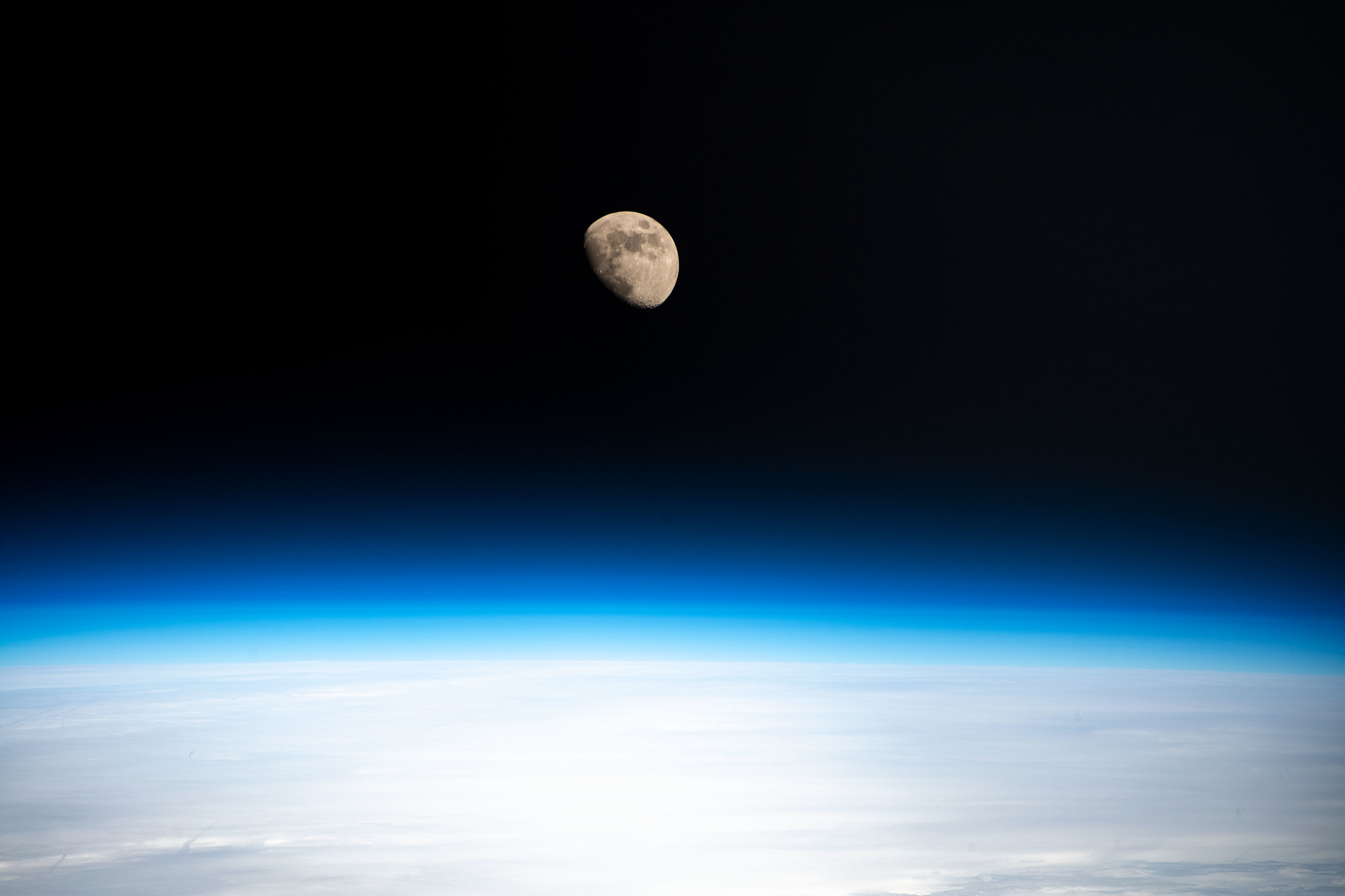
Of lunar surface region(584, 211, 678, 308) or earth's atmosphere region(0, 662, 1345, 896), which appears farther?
earth's atmosphere region(0, 662, 1345, 896)

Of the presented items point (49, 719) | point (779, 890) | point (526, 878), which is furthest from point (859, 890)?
point (49, 719)

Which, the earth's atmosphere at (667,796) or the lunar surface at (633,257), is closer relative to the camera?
the lunar surface at (633,257)

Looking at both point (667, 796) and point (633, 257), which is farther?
point (667, 796)

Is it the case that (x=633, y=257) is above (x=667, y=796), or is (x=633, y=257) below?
above

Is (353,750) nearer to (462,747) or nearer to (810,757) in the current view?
(462,747)
